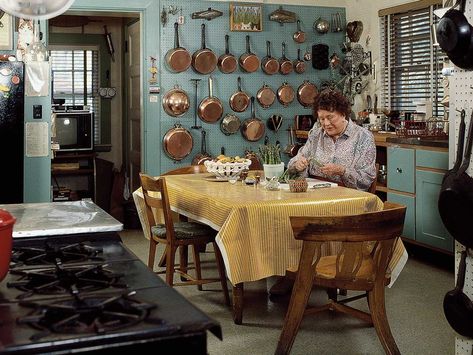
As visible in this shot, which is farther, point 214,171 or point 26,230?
point 214,171

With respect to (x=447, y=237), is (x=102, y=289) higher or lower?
higher

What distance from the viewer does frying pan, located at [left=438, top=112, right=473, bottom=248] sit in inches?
113

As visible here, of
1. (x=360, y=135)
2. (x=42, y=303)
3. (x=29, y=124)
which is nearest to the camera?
(x=42, y=303)

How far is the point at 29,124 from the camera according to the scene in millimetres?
6086

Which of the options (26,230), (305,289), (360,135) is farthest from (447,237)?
(26,230)

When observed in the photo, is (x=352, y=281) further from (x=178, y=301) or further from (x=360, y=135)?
(x=178, y=301)

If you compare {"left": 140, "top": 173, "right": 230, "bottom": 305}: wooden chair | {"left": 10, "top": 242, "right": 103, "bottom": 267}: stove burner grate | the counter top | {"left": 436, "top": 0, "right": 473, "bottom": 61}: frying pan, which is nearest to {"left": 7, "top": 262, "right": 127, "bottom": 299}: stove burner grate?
{"left": 10, "top": 242, "right": 103, "bottom": 267}: stove burner grate

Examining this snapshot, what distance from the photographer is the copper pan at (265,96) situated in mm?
7156

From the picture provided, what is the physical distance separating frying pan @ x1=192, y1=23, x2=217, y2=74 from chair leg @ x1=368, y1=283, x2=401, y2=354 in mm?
4067

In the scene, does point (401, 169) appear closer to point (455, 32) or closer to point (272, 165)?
point (272, 165)

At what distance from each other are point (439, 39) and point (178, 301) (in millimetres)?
1889

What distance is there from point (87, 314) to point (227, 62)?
5650 millimetres

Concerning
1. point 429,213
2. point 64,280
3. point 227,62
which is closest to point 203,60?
point 227,62

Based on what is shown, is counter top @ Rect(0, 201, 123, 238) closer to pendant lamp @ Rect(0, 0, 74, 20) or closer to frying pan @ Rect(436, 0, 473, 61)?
pendant lamp @ Rect(0, 0, 74, 20)
